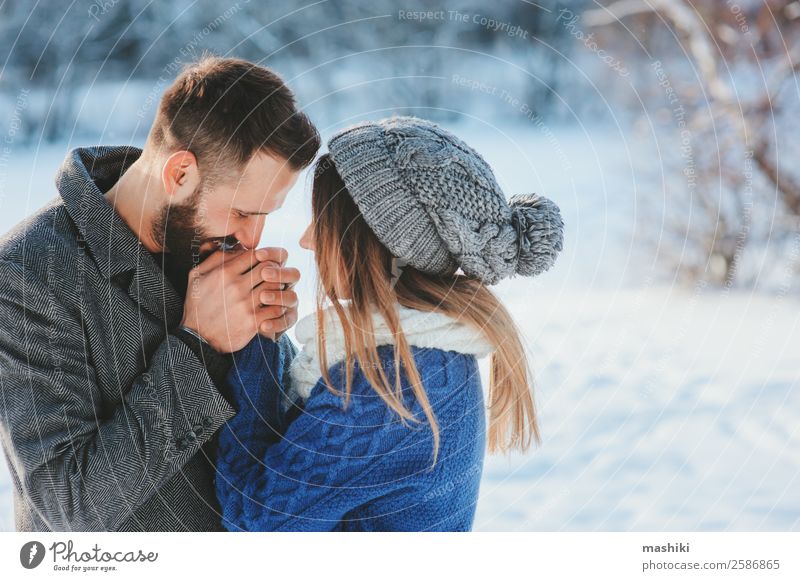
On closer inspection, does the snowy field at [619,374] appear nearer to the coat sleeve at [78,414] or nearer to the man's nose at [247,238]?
the man's nose at [247,238]

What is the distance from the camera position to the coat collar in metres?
1.07

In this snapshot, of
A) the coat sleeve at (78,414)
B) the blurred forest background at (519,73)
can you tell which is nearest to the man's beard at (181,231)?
the coat sleeve at (78,414)

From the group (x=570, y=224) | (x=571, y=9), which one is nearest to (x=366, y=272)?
(x=570, y=224)

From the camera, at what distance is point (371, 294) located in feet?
3.33

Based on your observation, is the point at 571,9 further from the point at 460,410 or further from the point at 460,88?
the point at 460,410

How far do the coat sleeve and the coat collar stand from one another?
0.08 metres

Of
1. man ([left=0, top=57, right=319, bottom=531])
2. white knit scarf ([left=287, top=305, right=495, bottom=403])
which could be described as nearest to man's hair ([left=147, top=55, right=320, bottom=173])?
man ([left=0, top=57, right=319, bottom=531])

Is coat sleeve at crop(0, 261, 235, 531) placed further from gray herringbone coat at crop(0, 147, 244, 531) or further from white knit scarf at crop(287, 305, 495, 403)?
white knit scarf at crop(287, 305, 495, 403)

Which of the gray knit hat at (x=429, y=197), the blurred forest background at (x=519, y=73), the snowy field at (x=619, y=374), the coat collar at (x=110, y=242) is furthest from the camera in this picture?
the blurred forest background at (x=519, y=73)

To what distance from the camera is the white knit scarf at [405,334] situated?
1001 millimetres
